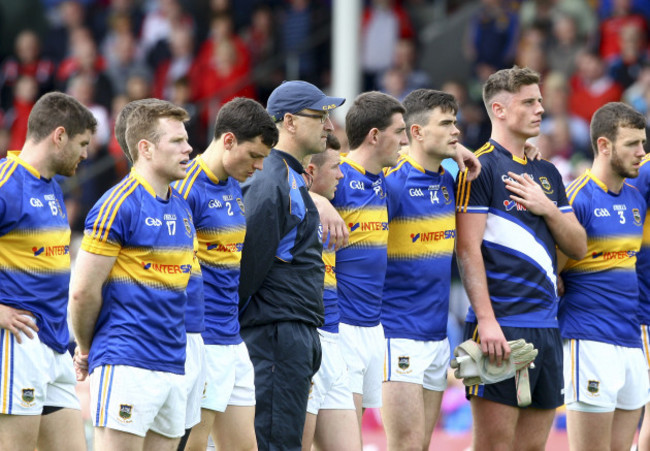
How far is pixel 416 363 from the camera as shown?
6809mm

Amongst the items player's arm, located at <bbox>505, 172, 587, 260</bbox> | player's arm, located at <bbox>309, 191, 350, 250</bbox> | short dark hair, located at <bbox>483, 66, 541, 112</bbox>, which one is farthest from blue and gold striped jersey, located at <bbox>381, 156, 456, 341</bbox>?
short dark hair, located at <bbox>483, 66, 541, 112</bbox>

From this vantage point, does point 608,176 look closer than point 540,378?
No

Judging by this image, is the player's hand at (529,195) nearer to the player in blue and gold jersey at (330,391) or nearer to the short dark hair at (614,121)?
the short dark hair at (614,121)

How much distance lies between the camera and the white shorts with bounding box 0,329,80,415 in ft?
19.2

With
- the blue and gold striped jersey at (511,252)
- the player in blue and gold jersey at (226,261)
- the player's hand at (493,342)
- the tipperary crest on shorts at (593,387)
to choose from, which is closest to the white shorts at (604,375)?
the tipperary crest on shorts at (593,387)

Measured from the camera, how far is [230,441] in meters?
6.08

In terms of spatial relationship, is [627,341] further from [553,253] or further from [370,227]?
[370,227]

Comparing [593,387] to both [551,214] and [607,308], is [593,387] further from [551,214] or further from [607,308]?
[551,214]

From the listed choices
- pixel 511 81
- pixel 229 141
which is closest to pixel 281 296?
pixel 229 141

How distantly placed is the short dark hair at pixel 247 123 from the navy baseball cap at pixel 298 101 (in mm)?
353

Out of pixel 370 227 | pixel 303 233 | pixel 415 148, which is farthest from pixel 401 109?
pixel 303 233

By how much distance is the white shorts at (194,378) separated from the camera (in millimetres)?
5730

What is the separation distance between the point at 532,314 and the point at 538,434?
2.47 feet

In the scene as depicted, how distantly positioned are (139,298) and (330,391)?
5.30ft
